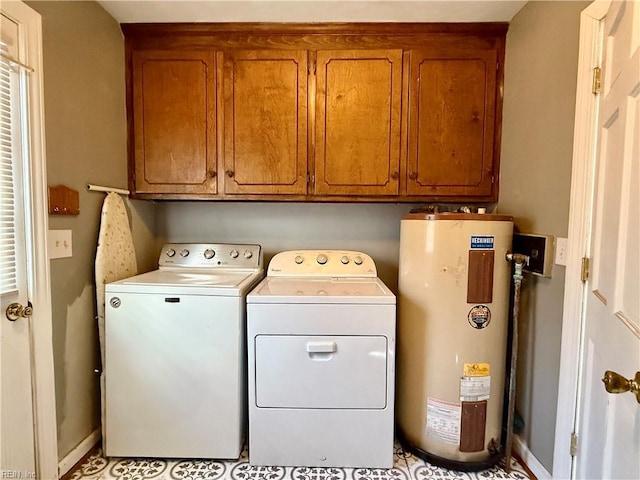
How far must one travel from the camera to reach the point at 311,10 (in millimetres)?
1724

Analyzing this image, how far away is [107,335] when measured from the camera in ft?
5.16

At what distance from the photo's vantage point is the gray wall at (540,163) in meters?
1.40

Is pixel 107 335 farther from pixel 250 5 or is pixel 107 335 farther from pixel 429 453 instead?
pixel 250 5

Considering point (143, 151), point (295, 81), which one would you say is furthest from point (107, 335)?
point (295, 81)

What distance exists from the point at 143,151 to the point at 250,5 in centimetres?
98

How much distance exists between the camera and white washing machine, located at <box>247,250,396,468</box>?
1.51 meters

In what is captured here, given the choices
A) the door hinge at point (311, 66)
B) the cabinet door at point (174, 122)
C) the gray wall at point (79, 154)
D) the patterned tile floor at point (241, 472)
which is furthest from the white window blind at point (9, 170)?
the door hinge at point (311, 66)

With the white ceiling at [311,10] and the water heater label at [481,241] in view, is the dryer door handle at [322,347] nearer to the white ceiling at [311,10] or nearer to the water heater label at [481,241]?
the water heater label at [481,241]

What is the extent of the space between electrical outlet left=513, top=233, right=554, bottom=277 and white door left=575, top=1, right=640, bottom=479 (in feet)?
0.68

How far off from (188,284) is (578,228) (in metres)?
1.68

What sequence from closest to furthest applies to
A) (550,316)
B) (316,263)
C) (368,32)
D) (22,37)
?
(22,37)
(550,316)
(368,32)
(316,263)

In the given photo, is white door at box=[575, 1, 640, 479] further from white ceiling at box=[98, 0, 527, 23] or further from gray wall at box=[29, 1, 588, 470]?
white ceiling at box=[98, 0, 527, 23]

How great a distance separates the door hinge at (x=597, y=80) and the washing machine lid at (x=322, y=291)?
1111 mm

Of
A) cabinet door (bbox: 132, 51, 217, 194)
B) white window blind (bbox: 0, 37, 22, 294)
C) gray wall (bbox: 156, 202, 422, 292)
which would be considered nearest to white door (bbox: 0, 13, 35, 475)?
white window blind (bbox: 0, 37, 22, 294)
